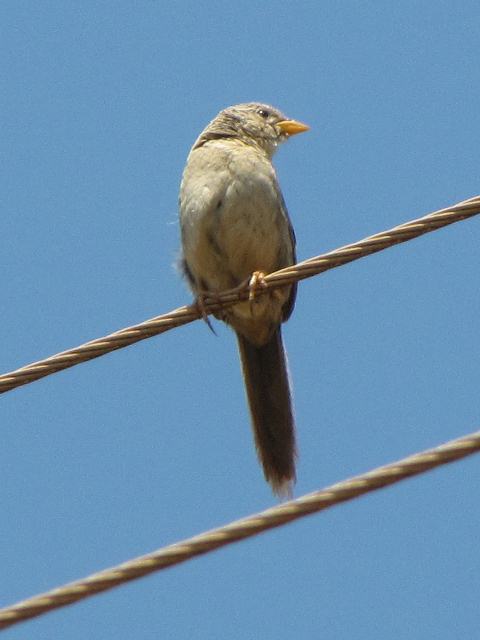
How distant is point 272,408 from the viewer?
31.9ft

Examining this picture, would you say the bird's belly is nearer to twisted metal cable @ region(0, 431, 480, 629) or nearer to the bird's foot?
the bird's foot

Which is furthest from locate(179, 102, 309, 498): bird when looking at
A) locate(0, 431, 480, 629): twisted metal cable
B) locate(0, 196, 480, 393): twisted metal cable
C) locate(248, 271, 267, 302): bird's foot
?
Answer: locate(0, 431, 480, 629): twisted metal cable

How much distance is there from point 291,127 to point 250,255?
203cm

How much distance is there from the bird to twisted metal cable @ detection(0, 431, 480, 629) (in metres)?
4.12

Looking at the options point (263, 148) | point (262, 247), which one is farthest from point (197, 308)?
point (263, 148)

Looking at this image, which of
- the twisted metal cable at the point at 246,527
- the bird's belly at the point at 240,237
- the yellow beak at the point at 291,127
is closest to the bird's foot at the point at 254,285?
the bird's belly at the point at 240,237

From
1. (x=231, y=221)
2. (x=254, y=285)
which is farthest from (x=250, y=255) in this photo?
(x=254, y=285)

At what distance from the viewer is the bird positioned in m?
9.18

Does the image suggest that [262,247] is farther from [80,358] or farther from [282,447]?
[80,358]

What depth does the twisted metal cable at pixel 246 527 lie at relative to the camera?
4.49m

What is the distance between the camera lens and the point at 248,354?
9.98 m

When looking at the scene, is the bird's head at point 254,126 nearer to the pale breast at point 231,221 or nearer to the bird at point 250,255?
the bird at point 250,255

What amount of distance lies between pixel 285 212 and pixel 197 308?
164 centimetres

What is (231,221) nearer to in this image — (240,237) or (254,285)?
Answer: (240,237)
